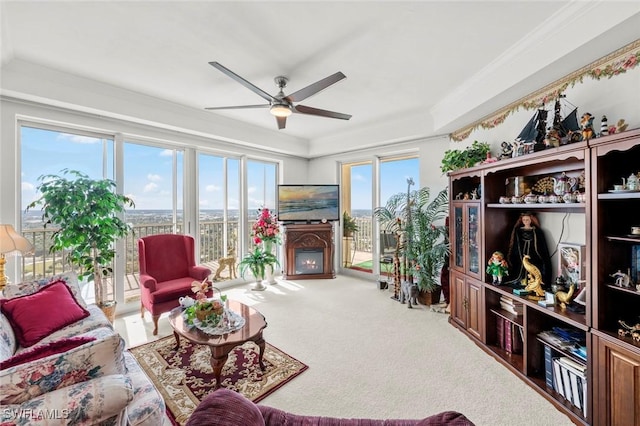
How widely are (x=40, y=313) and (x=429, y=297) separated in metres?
4.09

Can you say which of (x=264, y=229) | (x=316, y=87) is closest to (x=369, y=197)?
(x=264, y=229)

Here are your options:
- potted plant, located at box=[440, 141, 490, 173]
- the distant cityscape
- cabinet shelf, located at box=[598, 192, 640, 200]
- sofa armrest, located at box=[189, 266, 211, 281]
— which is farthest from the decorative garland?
sofa armrest, located at box=[189, 266, 211, 281]

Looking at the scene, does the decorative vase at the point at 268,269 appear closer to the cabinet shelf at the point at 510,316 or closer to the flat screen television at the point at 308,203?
the flat screen television at the point at 308,203

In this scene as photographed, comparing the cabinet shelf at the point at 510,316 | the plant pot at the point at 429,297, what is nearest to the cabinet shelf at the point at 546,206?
the cabinet shelf at the point at 510,316

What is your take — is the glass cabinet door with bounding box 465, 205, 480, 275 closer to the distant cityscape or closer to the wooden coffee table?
the wooden coffee table

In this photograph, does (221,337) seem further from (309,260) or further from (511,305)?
(309,260)

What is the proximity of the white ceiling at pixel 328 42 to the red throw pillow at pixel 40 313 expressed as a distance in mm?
2033

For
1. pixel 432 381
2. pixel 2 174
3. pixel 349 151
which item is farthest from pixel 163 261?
pixel 349 151

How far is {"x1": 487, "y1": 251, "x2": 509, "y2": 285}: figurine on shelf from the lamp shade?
4.25 m

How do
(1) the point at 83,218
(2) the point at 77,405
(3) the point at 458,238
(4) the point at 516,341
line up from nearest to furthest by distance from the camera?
(2) the point at 77,405, (4) the point at 516,341, (1) the point at 83,218, (3) the point at 458,238

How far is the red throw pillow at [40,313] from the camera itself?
191cm

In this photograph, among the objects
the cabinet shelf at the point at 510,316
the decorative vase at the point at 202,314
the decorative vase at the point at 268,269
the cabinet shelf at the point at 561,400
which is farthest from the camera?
the decorative vase at the point at 268,269

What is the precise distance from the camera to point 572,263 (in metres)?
2.12

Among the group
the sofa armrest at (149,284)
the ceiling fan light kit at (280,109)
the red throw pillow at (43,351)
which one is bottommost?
the sofa armrest at (149,284)
